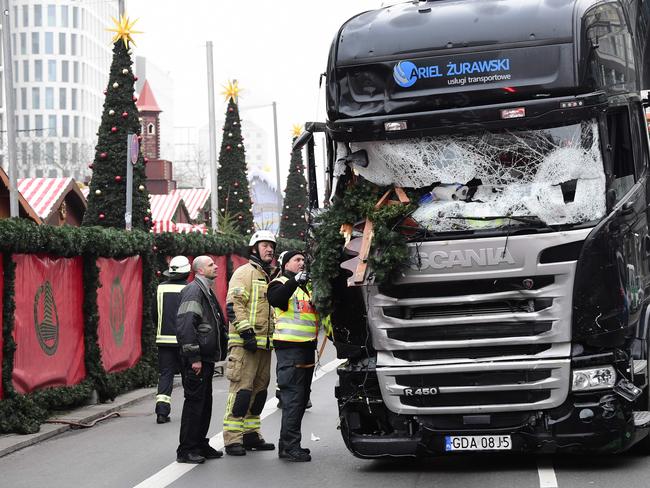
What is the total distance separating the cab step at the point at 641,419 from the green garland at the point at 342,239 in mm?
2204

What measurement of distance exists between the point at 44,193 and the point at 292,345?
30169 millimetres

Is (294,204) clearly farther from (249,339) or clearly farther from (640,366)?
(640,366)

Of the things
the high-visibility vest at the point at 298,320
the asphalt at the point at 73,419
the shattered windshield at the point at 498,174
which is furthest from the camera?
the asphalt at the point at 73,419

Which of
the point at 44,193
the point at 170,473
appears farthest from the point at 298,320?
the point at 44,193

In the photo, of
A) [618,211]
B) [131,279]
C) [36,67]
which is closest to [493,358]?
[618,211]

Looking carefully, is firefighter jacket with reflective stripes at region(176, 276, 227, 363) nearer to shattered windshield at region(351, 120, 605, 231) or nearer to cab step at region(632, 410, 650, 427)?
shattered windshield at region(351, 120, 605, 231)

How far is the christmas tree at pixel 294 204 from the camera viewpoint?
5400 centimetres

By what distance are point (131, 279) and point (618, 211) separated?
10697 mm

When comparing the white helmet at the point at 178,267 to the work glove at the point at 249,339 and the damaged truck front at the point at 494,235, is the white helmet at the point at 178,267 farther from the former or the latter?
the damaged truck front at the point at 494,235

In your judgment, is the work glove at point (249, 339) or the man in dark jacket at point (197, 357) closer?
the man in dark jacket at point (197, 357)

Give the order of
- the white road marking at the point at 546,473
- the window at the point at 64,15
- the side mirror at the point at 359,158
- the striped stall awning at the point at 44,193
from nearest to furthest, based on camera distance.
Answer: the white road marking at the point at 546,473, the side mirror at the point at 359,158, the striped stall awning at the point at 44,193, the window at the point at 64,15

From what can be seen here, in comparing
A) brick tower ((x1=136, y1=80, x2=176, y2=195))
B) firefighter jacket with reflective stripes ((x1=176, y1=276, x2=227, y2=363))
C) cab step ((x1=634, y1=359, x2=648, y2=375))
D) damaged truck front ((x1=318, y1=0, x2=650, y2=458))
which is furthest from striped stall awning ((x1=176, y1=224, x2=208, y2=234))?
brick tower ((x1=136, y1=80, x2=176, y2=195))

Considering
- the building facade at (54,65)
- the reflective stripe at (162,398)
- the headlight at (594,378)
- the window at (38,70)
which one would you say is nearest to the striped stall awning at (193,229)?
the reflective stripe at (162,398)

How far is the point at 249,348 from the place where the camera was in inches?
451
